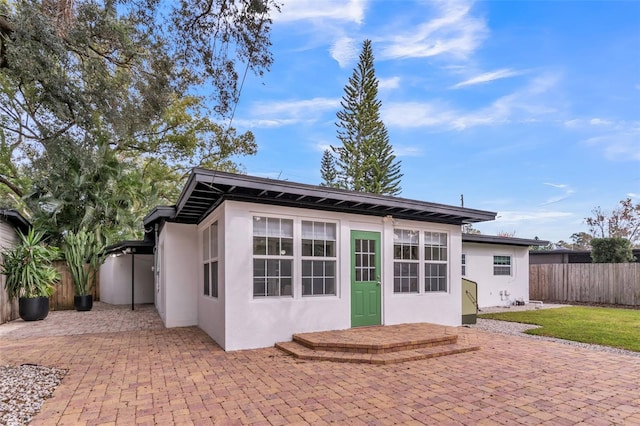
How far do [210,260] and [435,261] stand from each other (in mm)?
5200

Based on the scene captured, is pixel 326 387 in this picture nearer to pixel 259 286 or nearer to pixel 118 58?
pixel 259 286

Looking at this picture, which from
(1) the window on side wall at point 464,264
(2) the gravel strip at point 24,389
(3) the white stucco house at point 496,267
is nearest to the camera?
(2) the gravel strip at point 24,389

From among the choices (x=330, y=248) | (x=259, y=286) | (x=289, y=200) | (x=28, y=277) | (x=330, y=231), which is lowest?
(x=28, y=277)

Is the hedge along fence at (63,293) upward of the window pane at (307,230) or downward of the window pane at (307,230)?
downward

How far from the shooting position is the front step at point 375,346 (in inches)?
215

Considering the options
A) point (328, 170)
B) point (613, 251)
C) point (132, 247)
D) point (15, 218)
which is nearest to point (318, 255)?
point (132, 247)

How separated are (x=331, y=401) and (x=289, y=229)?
341 centimetres

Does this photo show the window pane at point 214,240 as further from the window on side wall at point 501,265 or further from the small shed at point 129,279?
the window on side wall at point 501,265

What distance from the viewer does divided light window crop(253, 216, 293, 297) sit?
6.36 meters

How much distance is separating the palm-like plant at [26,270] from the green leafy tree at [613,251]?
20.5 m

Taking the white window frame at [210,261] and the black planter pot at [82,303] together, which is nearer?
the white window frame at [210,261]

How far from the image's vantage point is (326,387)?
4254 mm

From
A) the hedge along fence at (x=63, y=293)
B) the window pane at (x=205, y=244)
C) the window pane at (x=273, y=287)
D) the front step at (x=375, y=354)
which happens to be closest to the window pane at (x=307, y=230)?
the window pane at (x=273, y=287)

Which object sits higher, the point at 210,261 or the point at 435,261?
the point at 210,261
